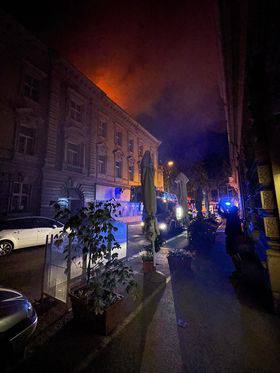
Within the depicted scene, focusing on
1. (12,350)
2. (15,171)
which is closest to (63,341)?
(12,350)

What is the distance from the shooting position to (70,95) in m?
17.8

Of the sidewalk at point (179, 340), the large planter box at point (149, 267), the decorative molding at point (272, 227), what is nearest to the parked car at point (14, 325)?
the sidewalk at point (179, 340)

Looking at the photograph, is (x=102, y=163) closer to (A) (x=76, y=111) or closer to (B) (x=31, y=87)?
(A) (x=76, y=111)

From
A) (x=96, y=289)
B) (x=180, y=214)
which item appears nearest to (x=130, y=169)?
(x=180, y=214)

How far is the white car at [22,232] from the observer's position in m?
8.31

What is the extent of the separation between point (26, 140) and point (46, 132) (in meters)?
1.81

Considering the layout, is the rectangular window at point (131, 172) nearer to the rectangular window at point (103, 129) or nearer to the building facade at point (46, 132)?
the building facade at point (46, 132)

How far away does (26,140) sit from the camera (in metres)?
14.2

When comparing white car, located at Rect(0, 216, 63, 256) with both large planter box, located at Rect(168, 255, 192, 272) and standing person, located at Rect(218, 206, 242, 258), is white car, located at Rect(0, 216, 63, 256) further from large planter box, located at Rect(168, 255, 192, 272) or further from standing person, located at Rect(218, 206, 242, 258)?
standing person, located at Rect(218, 206, 242, 258)

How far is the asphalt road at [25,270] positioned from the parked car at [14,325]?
2.22 meters

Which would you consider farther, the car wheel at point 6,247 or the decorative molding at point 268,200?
the car wheel at point 6,247

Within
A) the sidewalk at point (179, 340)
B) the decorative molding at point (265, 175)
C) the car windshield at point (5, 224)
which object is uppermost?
the decorative molding at point (265, 175)

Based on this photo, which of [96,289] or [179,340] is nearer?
[179,340]

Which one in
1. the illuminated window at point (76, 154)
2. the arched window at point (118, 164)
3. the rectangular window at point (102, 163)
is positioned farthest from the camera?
the arched window at point (118, 164)
